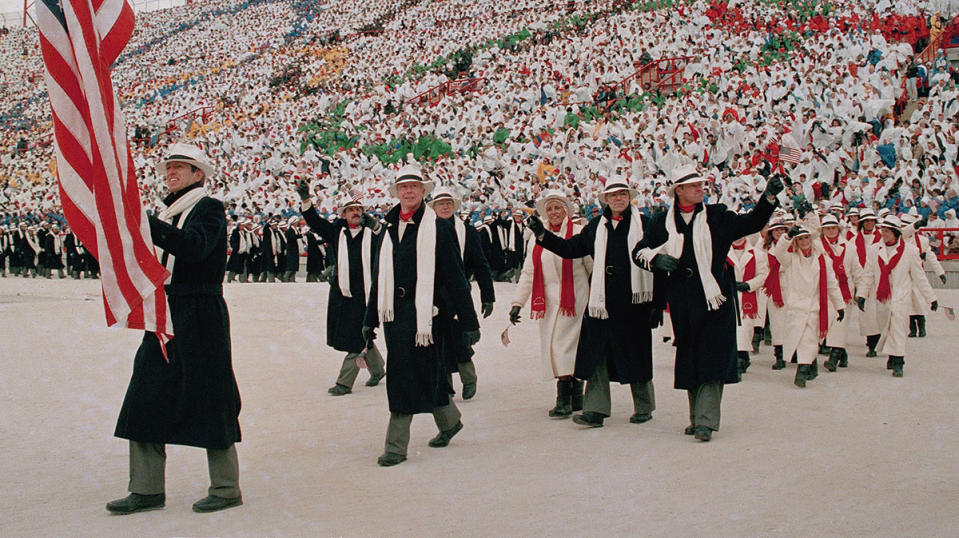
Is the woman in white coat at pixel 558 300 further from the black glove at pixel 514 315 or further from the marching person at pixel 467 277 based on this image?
the marching person at pixel 467 277

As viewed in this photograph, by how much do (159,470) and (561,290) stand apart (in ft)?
11.8

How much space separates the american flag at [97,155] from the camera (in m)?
4.35

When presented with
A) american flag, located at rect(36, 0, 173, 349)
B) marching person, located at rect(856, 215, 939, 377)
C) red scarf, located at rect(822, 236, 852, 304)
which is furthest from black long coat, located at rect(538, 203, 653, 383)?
red scarf, located at rect(822, 236, 852, 304)

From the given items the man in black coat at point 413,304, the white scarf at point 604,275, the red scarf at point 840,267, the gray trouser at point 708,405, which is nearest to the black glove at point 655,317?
the white scarf at point 604,275

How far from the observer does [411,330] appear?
6105 millimetres

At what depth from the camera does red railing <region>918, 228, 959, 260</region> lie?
59.6 ft

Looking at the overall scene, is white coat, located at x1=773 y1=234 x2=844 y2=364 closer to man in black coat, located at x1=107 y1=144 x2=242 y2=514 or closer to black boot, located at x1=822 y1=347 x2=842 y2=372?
black boot, located at x1=822 y1=347 x2=842 y2=372

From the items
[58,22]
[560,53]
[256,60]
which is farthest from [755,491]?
[256,60]

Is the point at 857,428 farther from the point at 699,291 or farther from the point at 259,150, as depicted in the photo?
the point at 259,150

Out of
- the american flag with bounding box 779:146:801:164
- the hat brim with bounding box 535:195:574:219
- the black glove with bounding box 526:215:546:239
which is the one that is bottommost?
the black glove with bounding box 526:215:546:239

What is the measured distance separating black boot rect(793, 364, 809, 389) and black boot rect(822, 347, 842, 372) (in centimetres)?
104

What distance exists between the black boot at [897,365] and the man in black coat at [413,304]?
5144 millimetres

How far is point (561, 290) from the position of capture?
301 inches

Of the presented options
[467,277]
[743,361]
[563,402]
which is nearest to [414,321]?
[563,402]
